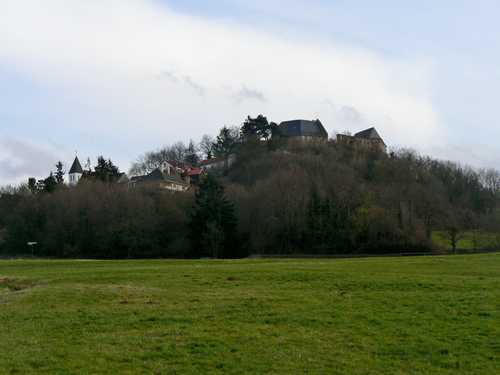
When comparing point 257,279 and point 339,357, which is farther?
point 257,279

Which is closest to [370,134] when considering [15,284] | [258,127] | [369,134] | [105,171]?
[369,134]

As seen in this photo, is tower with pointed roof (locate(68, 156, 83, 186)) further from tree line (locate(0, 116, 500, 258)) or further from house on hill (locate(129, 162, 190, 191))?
tree line (locate(0, 116, 500, 258))

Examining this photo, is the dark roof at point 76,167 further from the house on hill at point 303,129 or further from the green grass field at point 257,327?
the green grass field at point 257,327

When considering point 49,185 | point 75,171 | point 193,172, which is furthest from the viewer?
point 75,171

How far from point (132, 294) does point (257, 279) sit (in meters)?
6.31

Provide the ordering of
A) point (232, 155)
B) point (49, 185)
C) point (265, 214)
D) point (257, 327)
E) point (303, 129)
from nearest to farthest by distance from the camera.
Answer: point (257, 327), point (265, 214), point (49, 185), point (232, 155), point (303, 129)

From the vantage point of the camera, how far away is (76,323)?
1459 centimetres

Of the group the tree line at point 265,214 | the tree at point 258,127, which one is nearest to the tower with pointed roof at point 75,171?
the tree line at point 265,214

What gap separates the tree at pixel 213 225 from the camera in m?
74.7

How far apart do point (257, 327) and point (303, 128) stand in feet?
422

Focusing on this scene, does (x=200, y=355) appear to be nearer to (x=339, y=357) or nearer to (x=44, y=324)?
(x=339, y=357)

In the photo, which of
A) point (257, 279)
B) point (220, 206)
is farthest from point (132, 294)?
point (220, 206)

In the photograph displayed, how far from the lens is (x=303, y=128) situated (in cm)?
14038

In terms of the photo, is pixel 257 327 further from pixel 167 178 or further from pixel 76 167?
pixel 76 167
